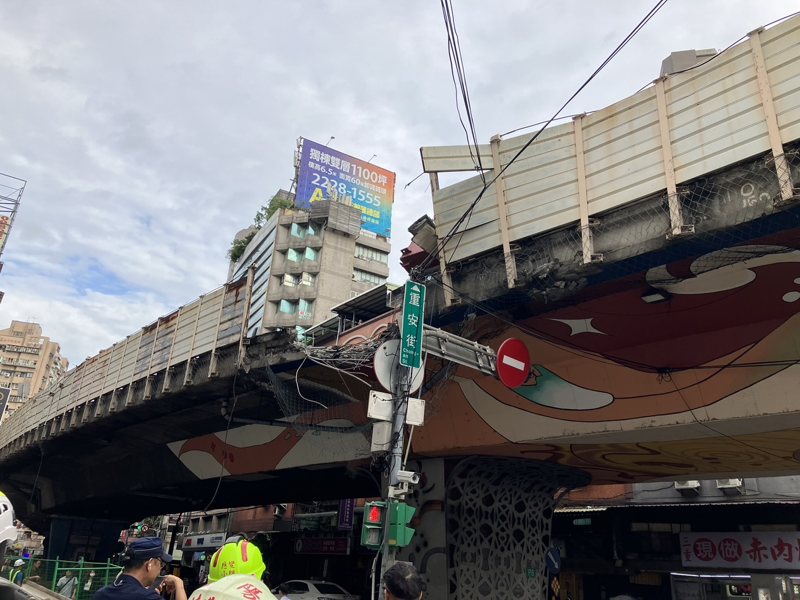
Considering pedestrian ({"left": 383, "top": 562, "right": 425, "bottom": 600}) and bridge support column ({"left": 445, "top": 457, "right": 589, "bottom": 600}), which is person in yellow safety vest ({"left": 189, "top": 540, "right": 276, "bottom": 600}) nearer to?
pedestrian ({"left": 383, "top": 562, "right": 425, "bottom": 600})

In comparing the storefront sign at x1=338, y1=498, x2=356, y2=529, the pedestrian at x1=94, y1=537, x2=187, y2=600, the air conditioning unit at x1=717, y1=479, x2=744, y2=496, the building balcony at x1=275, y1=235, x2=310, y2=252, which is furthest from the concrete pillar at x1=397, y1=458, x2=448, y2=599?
the building balcony at x1=275, y1=235, x2=310, y2=252

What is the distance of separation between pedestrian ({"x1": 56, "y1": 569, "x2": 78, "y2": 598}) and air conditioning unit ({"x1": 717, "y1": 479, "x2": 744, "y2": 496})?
789 inches

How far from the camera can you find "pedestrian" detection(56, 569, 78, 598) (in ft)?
46.6

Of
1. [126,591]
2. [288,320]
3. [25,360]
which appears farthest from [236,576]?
[25,360]

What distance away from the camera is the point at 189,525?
2162 inches

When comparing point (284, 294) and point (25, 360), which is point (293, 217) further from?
point (25, 360)

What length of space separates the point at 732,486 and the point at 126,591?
21.6 meters

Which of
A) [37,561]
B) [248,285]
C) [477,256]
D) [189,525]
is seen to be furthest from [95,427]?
[189,525]

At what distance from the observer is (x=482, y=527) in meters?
14.2

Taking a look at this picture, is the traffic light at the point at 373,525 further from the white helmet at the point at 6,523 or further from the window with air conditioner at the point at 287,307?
the window with air conditioner at the point at 287,307

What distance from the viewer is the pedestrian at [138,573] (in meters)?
3.65

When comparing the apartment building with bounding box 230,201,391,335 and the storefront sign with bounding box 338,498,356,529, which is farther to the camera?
the apartment building with bounding box 230,201,391,335

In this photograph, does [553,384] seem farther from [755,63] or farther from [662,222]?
[755,63]

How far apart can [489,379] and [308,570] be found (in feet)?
78.8
